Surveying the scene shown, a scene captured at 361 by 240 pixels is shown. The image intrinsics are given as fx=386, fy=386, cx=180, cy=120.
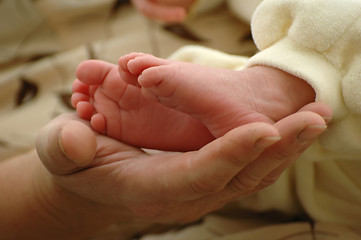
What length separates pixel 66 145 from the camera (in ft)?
1.52

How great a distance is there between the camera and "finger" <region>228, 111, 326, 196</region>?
415 mm

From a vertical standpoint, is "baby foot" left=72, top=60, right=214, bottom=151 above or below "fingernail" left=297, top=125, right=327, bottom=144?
below

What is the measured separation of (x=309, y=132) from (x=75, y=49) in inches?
28.2

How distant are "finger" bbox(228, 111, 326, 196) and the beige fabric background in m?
0.25

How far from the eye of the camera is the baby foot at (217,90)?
456 millimetres

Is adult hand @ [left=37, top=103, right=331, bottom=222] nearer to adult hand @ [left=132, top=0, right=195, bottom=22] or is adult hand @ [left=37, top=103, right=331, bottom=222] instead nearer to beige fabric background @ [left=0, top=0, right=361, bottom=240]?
beige fabric background @ [left=0, top=0, right=361, bottom=240]

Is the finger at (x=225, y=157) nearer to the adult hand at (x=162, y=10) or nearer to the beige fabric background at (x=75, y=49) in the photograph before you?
the beige fabric background at (x=75, y=49)

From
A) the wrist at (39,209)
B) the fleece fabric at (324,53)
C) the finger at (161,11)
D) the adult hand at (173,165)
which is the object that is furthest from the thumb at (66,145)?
the finger at (161,11)

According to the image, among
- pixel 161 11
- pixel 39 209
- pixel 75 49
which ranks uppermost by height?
pixel 161 11

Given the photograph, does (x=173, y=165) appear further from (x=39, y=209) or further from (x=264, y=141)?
(x=39, y=209)

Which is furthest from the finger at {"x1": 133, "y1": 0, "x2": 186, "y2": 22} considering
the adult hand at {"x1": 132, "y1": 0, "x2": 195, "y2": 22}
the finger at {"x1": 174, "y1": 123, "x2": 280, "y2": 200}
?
the finger at {"x1": 174, "y1": 123, "x2": 280, "y2": 200}

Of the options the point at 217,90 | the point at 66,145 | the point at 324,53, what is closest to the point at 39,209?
the point at 66,145

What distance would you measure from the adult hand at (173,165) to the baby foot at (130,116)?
0.02 meters

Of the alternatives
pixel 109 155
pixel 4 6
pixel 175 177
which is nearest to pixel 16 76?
pixel 4 6
